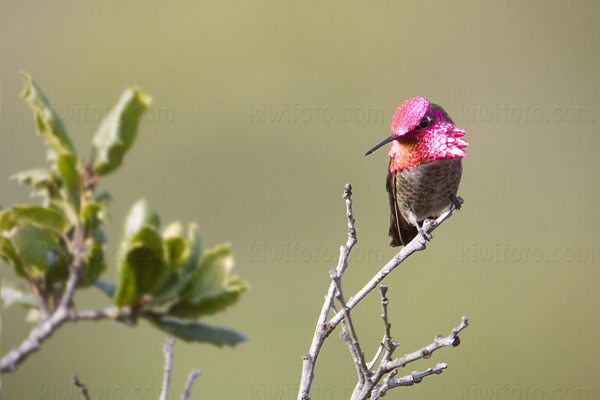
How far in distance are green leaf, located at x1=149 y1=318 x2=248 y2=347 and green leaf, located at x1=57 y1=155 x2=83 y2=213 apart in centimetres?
20

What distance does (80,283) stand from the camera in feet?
3.14

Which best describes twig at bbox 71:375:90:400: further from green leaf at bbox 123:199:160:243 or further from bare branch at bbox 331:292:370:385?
bare branch at bbox 331:292:370:385

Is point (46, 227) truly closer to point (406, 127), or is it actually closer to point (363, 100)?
point (406, 127)

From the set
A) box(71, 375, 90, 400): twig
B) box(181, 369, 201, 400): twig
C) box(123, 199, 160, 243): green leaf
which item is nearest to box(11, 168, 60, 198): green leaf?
box(123, 199, 160, 243): green leaf

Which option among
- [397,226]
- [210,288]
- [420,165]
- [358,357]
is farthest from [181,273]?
[397,226]

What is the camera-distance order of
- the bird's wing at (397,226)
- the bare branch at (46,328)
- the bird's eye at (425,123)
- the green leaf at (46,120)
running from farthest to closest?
the bird's wing at (397,226)
the bird's eye at (425,123)
the green leaf at (46,120)
the bare branch at (46,328)

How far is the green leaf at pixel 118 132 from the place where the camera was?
938 millimetres

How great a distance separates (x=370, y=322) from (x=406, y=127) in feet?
10.4

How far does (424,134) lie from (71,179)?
1326mm

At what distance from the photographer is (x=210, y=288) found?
3.33ft

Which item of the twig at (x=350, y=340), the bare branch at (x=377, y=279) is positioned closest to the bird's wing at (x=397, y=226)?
the bare branch at (x=377, y=279)

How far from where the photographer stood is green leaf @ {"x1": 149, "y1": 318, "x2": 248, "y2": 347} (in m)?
0.97

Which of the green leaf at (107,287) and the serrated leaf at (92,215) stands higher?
the serrated leaf at (92,215)

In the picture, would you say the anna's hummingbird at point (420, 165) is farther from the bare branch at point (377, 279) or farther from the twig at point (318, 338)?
the twig at point (318, 338)
